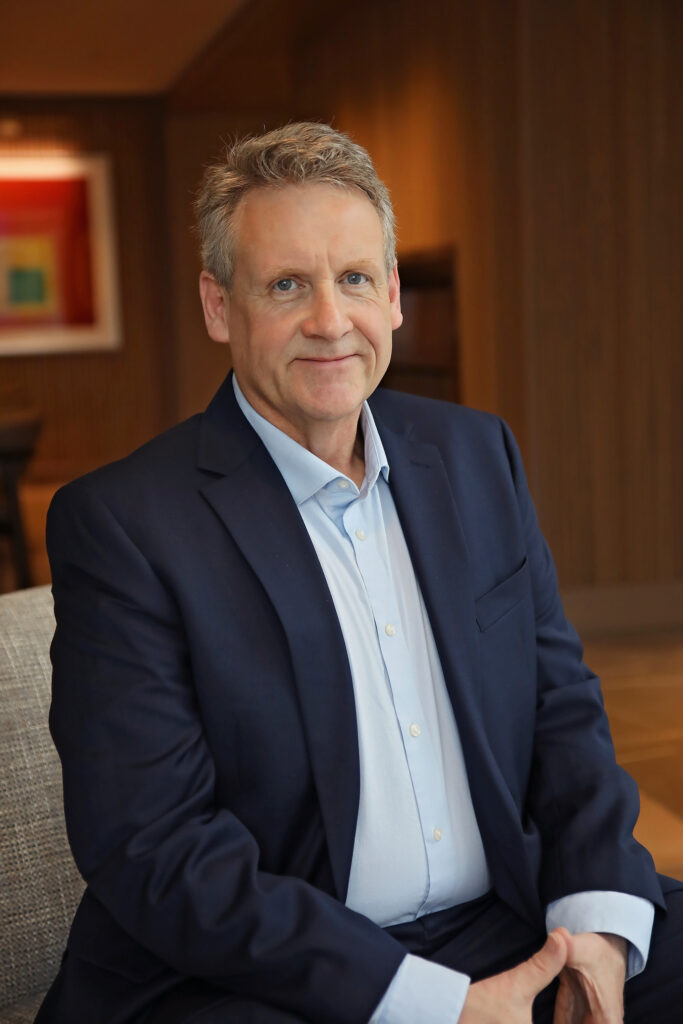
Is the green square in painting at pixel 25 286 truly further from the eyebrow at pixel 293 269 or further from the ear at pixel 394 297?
the eyebrow at pixel 293 269

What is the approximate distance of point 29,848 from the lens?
A: 4.65 feet

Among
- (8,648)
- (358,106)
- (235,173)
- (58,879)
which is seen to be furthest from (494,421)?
(358,106)

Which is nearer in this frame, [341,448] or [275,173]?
[275,173]

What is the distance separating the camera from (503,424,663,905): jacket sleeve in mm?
1299

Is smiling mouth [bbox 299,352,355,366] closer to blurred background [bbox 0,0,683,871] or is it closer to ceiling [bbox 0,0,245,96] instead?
blurred background [bbox 0,0,683,871]

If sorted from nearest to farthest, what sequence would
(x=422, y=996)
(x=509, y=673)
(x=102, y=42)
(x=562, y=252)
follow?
(x=422, y=996), (x=509, y=673), (x=562, y=252), (x=102, y=42)

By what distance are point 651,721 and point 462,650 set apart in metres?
2.51

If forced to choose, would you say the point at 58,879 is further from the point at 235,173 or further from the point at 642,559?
the point at 642,559

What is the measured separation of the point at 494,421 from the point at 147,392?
22.6ft

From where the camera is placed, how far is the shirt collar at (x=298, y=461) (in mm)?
1325

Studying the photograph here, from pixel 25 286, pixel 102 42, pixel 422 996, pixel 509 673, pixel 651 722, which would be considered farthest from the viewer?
pixel 25 286

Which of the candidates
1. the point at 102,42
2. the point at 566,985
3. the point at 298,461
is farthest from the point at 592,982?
the point at 102,42

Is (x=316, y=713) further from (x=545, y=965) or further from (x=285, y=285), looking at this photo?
(x=285, y=285)

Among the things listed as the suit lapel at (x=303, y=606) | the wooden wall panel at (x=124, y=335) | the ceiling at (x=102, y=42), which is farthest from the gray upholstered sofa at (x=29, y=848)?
the wooden wall panel at (x=124, y=335)
